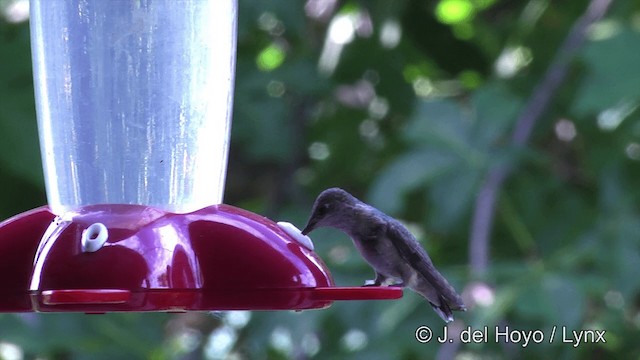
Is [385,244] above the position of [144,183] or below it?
below

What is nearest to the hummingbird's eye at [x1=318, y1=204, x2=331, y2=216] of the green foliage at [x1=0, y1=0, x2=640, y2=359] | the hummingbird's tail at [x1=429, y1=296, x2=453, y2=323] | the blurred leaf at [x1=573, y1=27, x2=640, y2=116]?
the hummingbird's tail at [x1=429, y1=296, x2=453, y2=323]

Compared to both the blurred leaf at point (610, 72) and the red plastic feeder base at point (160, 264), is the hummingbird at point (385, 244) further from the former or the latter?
the blurred leaf at point (610, 72)

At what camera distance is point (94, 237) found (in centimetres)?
219

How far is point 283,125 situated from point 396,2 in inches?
29.9

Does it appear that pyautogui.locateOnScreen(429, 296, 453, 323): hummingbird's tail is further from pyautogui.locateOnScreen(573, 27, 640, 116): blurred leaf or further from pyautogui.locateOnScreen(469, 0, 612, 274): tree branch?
pyautogui.locateOnScreen(469, 0, 612, 274): tree branch

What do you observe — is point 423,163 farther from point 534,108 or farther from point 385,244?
point 385,244

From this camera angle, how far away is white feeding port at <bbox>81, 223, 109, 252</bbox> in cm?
215

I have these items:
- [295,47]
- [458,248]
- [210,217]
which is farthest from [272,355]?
[210,217]

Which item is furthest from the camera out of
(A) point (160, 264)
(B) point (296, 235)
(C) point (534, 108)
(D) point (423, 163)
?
(C) point (534, 108)

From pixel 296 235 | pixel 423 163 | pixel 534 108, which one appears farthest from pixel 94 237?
pixel 534 108

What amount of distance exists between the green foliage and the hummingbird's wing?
145 centimetres

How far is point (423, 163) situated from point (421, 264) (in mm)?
2041

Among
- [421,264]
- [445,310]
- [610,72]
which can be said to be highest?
[610,72]

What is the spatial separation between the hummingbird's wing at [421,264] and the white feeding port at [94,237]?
26.1 inches
